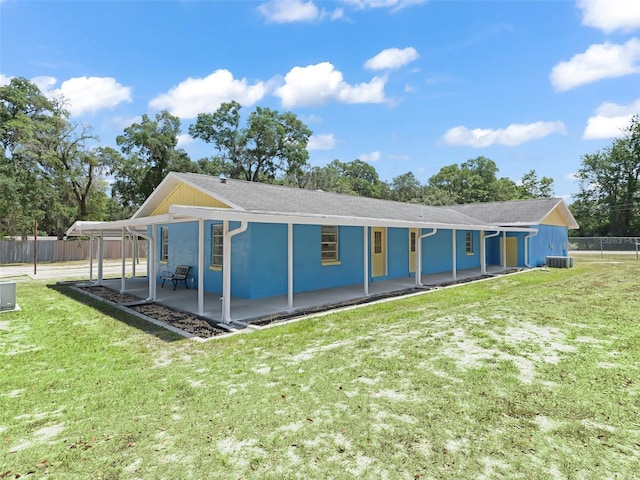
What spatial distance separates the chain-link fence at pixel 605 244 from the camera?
36.2m

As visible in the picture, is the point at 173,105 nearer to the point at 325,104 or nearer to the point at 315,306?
the point at 325,104

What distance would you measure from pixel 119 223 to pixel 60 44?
7.18m

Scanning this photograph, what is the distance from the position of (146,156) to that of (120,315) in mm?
25819

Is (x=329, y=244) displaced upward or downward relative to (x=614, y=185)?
downward

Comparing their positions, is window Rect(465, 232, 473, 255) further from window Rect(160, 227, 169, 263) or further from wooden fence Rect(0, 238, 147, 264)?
wooden fence Rect(0, 238, 147, 264)

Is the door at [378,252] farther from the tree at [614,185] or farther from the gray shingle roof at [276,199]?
the tree at [614,185]

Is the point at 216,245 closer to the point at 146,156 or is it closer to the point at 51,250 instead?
the point at 51,250

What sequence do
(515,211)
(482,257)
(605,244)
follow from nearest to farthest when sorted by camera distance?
(482,257) < (515,211) < (605,244)

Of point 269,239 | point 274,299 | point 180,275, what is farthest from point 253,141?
point 274,299

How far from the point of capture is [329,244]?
1109 cm

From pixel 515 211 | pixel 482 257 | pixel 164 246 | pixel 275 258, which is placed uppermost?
pixel 515 211

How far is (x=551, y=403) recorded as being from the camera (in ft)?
11.7

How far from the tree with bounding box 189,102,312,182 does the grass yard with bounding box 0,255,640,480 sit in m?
30.3

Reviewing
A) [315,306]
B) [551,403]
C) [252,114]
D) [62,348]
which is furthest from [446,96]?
[252,114]
